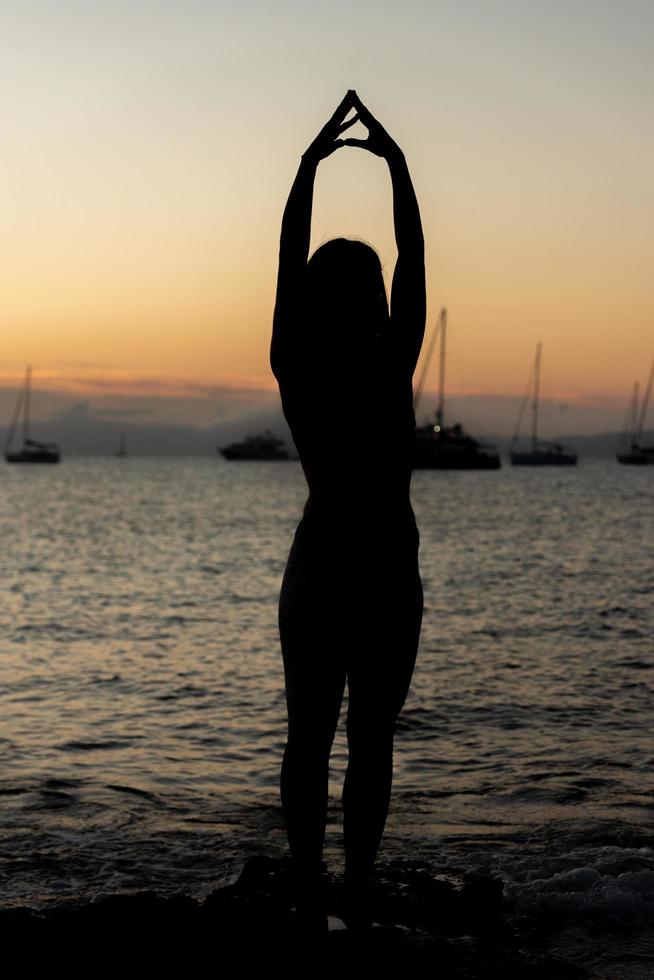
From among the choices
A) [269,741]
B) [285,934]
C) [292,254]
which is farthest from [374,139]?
[269,741]

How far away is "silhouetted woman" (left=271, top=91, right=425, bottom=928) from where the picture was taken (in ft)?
10.9

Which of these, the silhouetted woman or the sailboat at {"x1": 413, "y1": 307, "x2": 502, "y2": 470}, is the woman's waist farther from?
the sailboat at {"x1": 413, "y1": 307, "x2": 502, "y2": 470}

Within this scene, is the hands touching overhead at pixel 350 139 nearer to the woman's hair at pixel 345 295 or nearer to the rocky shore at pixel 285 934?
the woman's hair at pixel 345 295

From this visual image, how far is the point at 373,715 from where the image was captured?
11.3 feet

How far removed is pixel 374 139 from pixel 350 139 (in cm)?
9

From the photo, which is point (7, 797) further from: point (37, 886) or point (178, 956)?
point (178, 956)

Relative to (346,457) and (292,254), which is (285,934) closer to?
(346,457)

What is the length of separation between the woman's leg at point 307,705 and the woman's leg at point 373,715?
9cm

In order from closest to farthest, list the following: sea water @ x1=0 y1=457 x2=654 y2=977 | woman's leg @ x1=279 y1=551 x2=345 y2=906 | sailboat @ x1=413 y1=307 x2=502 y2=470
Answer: woman's leg @ x1=279 y1=551 x2=345 y2=906, sea water @ x1=0 y1=457 x2=654 y2=977, sailboat @ x1=413 y1=307 x2=502 y2=470

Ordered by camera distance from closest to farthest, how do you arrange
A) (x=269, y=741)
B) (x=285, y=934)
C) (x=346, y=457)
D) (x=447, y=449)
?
(x=346, y=457) → (x=285, y=934) → (x=269, y=741) → (x=447, y=449)

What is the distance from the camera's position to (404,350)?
3.34 metres

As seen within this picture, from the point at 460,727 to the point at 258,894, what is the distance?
5144 millimetres

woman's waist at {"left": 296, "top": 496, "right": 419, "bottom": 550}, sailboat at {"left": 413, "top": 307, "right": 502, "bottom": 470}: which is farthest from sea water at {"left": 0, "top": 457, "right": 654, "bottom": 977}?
sailboat at {"left": 413, "top": 307, "right": 502, "bottom": 470}

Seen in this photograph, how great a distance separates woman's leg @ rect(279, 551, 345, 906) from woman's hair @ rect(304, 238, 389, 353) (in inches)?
31.1
